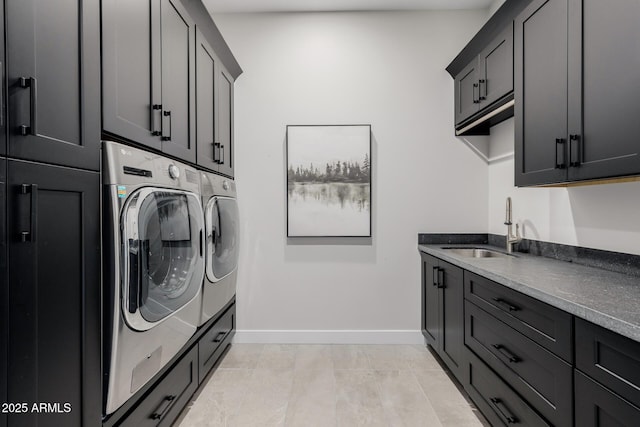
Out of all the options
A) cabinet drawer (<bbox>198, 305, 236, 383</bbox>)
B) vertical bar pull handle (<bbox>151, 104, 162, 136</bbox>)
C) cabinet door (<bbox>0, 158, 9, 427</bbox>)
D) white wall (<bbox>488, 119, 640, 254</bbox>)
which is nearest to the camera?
cabinet door (<bbox>0, 158, 9, 427</bbox>)

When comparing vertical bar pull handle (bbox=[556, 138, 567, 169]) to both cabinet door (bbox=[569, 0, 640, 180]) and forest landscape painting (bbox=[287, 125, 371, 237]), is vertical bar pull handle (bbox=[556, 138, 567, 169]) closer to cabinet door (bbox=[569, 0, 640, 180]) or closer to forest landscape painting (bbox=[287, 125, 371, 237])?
cabinet door (bbox=[569, 0, 640, 180])

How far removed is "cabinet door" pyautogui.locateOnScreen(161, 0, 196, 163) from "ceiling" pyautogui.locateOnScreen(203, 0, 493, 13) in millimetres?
1030

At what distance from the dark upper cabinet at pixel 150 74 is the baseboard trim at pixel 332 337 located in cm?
176

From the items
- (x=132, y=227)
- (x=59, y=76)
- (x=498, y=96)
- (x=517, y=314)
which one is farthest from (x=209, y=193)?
(x=498, y=96)

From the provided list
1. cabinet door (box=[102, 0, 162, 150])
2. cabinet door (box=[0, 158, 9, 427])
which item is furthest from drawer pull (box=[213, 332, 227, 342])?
cabinet door (box=[0, 158, 9, 427])

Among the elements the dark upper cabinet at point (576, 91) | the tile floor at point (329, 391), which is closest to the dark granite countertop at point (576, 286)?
the dark upper cabinet at point (576, 91)

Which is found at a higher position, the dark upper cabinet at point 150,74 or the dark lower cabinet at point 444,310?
the dark upper cabinet at point 150,74

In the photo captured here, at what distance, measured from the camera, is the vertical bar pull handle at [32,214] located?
2.91ft

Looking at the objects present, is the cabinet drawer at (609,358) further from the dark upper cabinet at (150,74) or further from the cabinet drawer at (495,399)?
the dark upper cabinet at (150,74)

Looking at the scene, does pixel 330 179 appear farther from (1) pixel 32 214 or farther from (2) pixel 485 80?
(1) pixel 32 214

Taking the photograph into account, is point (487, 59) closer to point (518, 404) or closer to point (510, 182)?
point (510, 182)

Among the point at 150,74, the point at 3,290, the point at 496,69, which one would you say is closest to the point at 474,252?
the point at 496,69

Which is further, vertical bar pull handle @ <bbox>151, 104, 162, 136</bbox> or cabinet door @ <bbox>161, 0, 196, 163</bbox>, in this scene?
cabinet door @ <bbox>161, 0, 196, 163</bbox>

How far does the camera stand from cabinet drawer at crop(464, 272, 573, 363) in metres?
1.18
